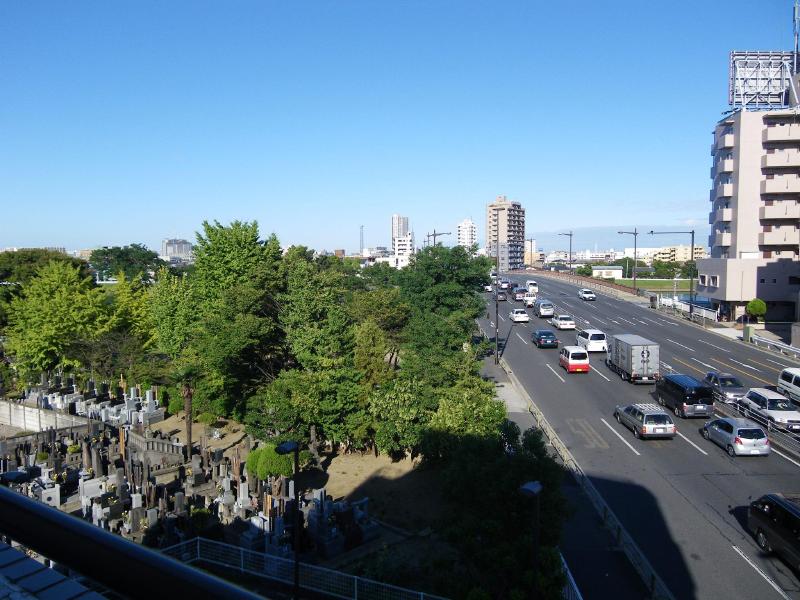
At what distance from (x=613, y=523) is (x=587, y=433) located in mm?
8980

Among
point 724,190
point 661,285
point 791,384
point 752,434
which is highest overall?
point 724,190

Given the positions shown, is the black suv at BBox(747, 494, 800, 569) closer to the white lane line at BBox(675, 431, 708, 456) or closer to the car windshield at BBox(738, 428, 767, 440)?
the car windshield at BBox(738, 428, 767, 440)

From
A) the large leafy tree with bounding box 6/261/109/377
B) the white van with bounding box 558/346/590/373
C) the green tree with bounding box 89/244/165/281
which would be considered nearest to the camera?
the white van with bounding box 558/346/590/373

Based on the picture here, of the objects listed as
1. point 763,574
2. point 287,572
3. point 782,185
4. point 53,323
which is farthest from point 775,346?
point 53,323

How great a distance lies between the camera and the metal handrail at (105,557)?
152cm

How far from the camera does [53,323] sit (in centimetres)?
3775

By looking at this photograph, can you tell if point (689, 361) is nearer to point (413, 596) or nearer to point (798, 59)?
point (413, 596)

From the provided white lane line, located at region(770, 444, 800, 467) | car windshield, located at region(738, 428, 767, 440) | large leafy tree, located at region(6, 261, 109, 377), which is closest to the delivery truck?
white lane line, located at region(770, 444, 800, 467)

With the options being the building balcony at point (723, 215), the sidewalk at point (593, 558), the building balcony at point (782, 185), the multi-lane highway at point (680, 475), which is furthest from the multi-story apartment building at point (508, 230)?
the sidewalk at point (593, 558)

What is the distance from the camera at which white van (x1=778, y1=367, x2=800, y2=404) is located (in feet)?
91.7

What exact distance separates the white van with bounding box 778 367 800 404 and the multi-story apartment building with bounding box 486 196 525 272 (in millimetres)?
145438

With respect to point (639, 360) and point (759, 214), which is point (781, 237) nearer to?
point (759, 214)

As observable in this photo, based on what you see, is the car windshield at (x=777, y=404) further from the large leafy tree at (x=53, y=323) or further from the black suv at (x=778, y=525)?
the large leafy tree at (x=53, y=323)

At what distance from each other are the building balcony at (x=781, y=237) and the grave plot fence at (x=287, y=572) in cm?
5408
